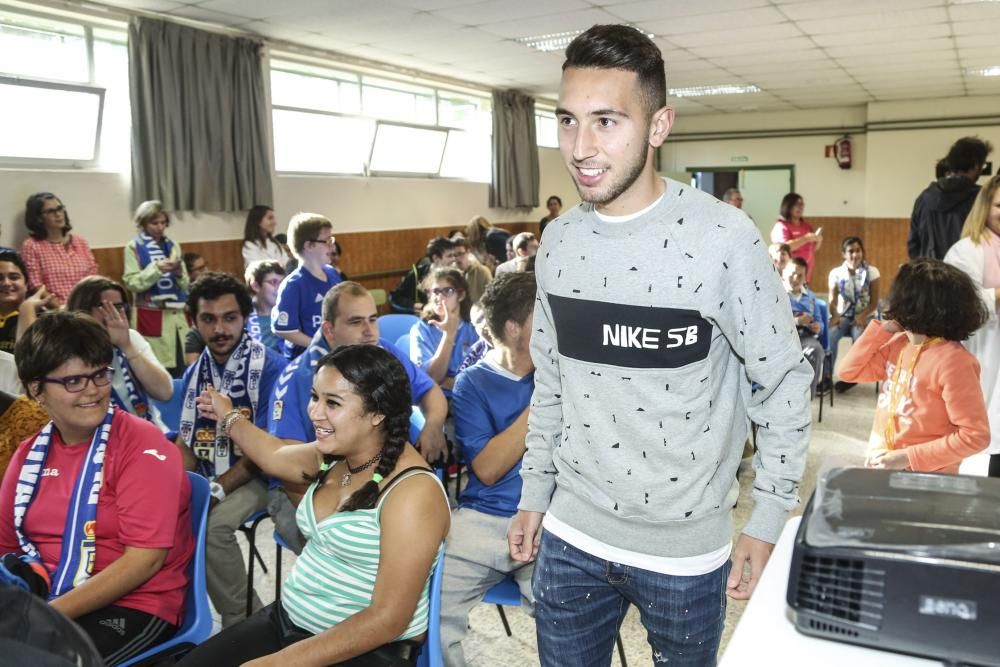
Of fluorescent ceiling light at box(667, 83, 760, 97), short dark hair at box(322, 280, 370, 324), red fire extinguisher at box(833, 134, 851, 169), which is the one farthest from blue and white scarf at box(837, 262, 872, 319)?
red fire extinguisher at box(833, 134, 851, 169)

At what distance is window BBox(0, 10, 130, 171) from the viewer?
537 cm

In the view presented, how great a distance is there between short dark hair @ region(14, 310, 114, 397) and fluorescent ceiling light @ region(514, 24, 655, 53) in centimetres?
571

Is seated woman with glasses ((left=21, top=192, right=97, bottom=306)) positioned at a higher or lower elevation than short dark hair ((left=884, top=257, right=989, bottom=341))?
higher

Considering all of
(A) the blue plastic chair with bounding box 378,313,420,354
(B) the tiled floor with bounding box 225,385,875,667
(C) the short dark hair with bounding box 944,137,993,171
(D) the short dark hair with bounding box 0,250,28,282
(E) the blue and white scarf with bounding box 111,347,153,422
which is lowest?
(B) the tiled floor with bounding box 225,385,875,667

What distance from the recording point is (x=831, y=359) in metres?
5.77

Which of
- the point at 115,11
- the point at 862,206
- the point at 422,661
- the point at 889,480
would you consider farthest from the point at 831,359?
the point at 862,206

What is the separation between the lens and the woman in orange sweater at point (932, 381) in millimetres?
2162

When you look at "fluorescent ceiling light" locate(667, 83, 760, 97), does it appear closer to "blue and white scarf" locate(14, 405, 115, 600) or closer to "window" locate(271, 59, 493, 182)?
"window" locate(271, 59, 493, 182)

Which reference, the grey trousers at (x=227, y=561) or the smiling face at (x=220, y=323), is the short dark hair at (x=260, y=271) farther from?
the grey trousers at (x=227, y=561)

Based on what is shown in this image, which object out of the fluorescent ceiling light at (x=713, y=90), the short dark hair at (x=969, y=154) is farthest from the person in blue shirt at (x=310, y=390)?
the fluorescent ceiling light at (x=713, y=90)

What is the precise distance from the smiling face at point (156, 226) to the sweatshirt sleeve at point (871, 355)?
16.0 feet

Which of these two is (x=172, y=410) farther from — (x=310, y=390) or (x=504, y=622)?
(x=504, y=622)

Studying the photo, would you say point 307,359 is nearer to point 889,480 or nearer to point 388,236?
point 889,480

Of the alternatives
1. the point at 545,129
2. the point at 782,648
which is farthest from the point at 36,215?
the point at 545,129
